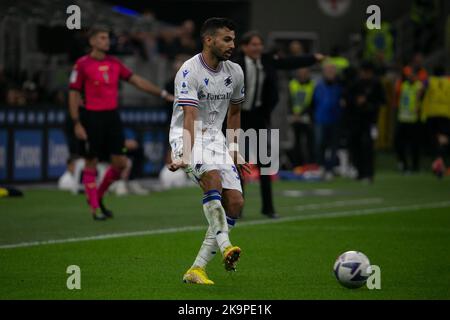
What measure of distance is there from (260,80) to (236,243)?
3351mm

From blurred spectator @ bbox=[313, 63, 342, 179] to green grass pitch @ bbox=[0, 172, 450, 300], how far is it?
4.53m

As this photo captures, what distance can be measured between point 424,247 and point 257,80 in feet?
13.1

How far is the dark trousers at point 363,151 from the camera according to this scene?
23844 millimetres

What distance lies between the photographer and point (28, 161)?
72.2ft

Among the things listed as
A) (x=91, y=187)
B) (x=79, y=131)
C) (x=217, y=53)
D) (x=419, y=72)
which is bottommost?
(x=91, y=187)

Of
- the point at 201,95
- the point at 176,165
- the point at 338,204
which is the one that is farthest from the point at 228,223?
the point at 338,204

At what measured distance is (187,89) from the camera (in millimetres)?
9789

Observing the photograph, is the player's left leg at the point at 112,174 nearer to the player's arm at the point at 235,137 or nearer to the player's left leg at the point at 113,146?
the player's left leg at the point at 113,146

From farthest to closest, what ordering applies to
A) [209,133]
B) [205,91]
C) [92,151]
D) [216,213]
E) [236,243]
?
[92,151], [236,243], [209,133], [205,91], [216,213]

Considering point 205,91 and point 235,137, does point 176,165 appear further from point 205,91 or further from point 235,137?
point 235,137

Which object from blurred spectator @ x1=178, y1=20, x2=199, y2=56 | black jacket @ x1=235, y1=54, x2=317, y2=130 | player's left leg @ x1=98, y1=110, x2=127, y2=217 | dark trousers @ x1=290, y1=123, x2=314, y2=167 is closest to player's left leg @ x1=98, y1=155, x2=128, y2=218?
player's left leg @ x1=98, y1=110, x2=127, y2=217
